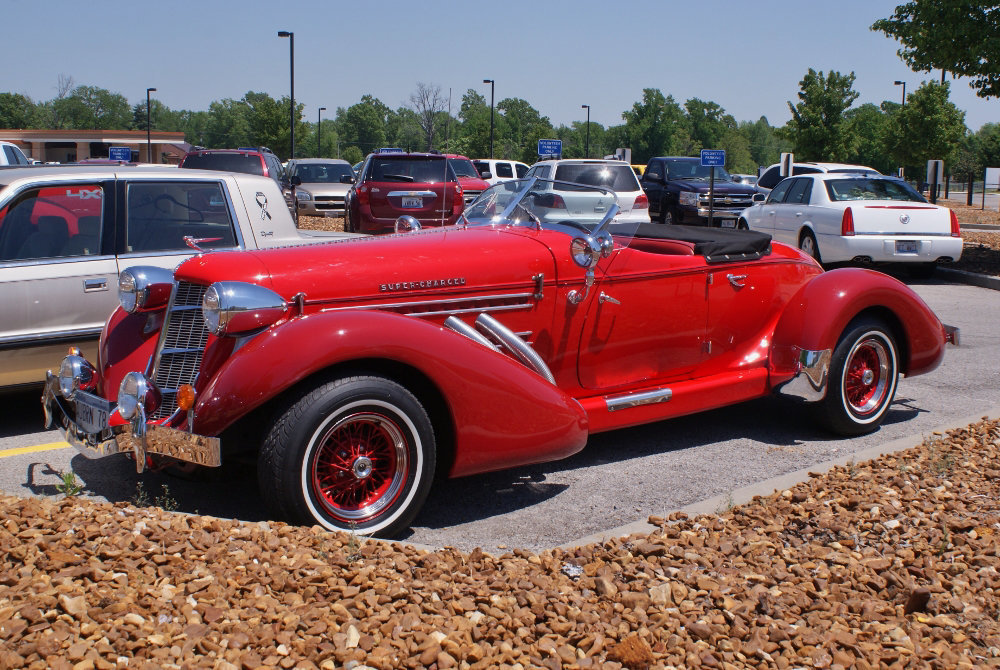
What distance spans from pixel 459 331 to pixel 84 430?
1923 mm

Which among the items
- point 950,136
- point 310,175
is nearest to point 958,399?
point 310,175

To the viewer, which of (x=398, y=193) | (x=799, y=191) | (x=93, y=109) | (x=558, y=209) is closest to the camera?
(x=558, y=209)

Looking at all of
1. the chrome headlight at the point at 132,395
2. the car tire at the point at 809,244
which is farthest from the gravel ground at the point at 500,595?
the car tire at the point at 809,244

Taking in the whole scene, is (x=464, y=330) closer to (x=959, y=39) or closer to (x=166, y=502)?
(x=166, y=502)

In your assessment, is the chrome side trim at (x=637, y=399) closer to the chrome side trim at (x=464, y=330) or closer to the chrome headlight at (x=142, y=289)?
the chrome side trim at (x=464, y=330)

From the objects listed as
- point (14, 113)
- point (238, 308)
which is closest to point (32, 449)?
point (238, 308)

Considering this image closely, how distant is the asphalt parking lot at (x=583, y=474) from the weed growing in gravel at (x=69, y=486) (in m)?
0.07

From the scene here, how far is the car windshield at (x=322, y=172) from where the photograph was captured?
25.0 m

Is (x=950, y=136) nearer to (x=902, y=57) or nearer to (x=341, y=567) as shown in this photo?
(x=902, y=57)

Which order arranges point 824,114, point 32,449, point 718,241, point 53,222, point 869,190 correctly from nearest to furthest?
1. point 32,449
2. point 718,241
3. point 53,222
4. point 869,190
5. point 824,114

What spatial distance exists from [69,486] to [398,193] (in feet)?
39.4

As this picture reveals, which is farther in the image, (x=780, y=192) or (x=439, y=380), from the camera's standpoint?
(x=780, y=192)

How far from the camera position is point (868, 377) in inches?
231

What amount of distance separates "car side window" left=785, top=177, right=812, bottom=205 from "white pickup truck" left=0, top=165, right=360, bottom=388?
10057 millimetres
